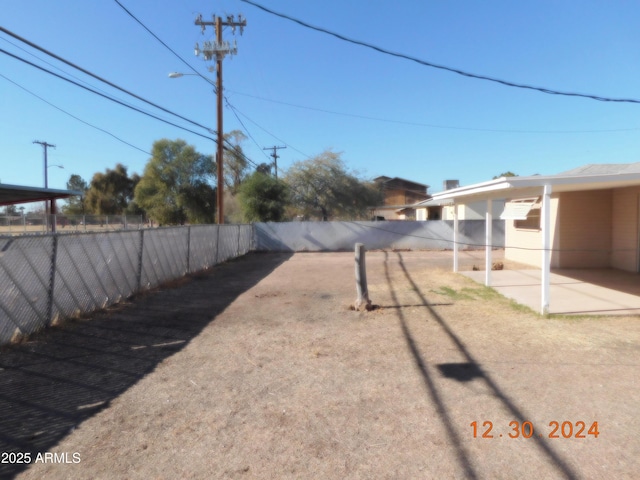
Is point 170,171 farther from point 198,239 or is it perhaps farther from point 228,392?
point 228,392

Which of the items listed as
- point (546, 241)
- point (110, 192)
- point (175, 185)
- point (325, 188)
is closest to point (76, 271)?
point (546, 241)

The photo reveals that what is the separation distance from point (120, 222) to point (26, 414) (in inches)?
1377

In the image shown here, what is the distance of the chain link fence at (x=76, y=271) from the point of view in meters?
5.85

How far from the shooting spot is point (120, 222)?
35.6 meters

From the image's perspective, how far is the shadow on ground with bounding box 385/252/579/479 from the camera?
2.95 metres

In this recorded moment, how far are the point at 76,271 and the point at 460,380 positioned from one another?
6.53m

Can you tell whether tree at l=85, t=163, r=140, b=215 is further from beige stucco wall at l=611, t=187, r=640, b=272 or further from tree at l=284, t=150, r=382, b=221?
beige stucco wall at l=611, t=187, r=640, b=272

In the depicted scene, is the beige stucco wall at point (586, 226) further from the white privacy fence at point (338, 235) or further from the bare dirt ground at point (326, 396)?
the white privacy fence at point (338, 235)

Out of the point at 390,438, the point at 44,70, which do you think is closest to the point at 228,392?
the point at 390,438

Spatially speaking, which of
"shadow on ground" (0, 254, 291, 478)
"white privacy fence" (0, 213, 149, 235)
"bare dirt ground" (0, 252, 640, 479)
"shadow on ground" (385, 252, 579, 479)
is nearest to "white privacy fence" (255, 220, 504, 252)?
"white privacy fence" (0, 213, 149, 235)

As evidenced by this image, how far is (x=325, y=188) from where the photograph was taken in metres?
33.5

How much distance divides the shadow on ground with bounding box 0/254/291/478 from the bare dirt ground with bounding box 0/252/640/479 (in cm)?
2
